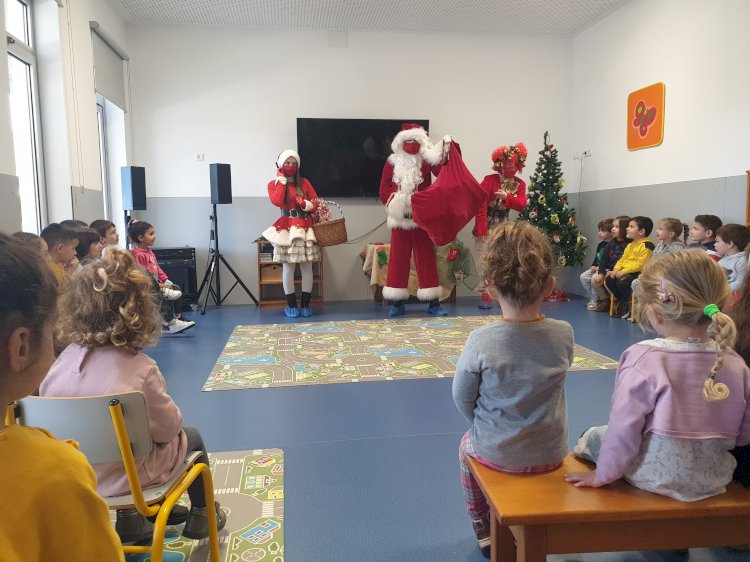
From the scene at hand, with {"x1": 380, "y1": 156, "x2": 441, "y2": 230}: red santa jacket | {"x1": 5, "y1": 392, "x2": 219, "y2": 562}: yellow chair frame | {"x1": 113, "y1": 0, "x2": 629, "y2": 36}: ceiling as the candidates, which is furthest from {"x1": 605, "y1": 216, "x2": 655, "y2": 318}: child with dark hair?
{"x1": 5, "y1": 392, "x2": 219, "y2": 562}: yellow chair frame

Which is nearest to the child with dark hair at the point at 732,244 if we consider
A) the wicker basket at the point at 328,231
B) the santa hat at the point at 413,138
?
the santa hat at the point at 413,138

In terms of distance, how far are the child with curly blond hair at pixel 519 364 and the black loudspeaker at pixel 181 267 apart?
17.8 feet

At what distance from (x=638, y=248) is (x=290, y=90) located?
14.1 ft

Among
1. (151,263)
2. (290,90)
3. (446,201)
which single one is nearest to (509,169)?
(446,201)

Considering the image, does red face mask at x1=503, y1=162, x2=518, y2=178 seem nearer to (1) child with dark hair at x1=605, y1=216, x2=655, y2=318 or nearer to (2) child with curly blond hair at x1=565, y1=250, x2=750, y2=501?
(1) child with dark hair at x1=605, y1=216, x2=655, y2=318

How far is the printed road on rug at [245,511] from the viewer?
1794 mm

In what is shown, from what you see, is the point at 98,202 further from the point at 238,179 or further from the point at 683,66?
the point at 683,66

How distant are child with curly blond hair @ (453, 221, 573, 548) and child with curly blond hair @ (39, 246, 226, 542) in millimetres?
816

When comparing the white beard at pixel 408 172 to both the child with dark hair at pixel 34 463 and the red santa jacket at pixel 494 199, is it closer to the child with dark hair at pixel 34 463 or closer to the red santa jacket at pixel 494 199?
the red santa jacket at pixel 494 199

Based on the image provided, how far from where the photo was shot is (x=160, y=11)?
6238 millimetres

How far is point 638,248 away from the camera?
5.48 m

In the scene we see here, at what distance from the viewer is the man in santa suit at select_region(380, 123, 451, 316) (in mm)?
5504

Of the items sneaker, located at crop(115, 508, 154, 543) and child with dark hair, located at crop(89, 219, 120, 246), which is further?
child with dark hair, located at crop(89, 219, 120, 246)

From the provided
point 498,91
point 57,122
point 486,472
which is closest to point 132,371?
point 486,472
